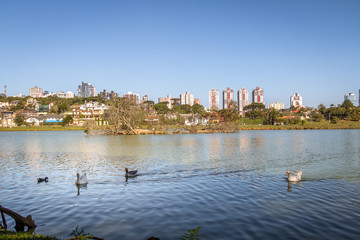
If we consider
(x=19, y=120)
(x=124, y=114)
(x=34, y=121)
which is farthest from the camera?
(x=34, y=121)

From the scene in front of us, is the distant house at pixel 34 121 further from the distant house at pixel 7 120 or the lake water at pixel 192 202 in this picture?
the lake water at pixel 192 202

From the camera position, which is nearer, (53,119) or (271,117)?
(271,117)

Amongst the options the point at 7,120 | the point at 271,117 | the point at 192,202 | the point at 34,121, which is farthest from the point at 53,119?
the point at 192,202

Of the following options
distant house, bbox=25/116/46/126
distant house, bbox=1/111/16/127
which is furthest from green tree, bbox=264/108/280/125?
distant house, bbox=1/111/16/127

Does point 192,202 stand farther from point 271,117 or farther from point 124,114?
point 271,117

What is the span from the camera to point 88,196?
15625 mm

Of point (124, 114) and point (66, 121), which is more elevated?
point (124, 114)

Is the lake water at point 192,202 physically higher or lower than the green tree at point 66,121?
lower

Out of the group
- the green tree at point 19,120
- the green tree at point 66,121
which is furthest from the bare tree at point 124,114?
the green tree at point 19,120

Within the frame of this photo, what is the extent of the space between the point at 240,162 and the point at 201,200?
14324mm

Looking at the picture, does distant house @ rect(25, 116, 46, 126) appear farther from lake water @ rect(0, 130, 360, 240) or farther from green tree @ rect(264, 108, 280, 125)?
lake water @ rect(0, 130, 360, 240)

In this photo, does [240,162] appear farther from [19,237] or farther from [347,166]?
[19,237]

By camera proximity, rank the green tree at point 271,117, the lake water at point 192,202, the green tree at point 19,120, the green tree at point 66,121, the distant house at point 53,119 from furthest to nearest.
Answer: the distant house at point 53,119 < the green tree at point 19,120 < the green tree at point 271,117 < the green tree at point 66,121 < the lake water at point 192,202

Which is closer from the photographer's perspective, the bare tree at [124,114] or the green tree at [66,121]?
the bare tree at [124,114]
